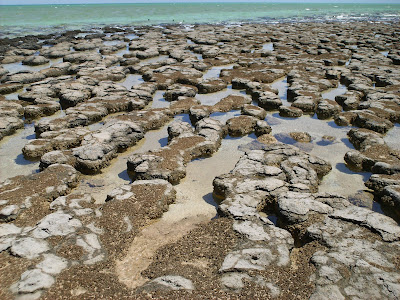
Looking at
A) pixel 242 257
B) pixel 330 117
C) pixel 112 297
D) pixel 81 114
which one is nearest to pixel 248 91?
pixel 330 117

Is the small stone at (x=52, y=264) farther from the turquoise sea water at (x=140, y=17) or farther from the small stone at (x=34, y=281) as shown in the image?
the turquoise sea water at (x=140, y=17)

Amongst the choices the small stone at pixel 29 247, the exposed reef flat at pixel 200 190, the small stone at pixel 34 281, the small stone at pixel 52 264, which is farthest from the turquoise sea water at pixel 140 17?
the small stone at pixel 34 281

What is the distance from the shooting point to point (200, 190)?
17.1 feet

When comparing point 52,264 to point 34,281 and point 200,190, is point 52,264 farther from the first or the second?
point 200,190

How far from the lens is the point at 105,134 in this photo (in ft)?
21.4

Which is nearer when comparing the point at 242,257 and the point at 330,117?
the point at 242,257

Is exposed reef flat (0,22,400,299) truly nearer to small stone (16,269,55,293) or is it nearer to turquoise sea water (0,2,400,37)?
small stone (16,269,55,293)

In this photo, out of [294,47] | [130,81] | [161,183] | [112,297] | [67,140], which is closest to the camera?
[112,297]

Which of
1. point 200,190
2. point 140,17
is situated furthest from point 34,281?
point 140,17

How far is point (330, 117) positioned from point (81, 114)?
649 cm

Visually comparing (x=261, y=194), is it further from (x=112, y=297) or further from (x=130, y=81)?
(x=130, y=81)

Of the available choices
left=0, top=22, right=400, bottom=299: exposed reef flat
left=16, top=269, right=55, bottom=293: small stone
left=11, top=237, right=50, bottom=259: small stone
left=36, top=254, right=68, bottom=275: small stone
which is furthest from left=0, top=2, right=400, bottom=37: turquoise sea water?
left=16, top=269, right=55, bottom=293: small stone

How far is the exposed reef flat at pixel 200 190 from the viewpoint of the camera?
3131 millimetres

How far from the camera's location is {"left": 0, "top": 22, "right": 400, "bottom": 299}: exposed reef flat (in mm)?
3131
